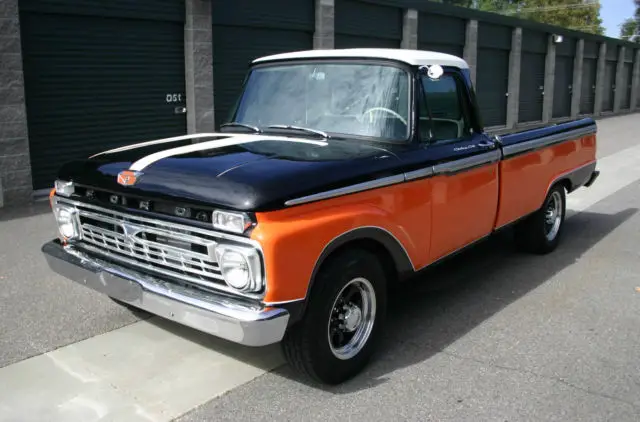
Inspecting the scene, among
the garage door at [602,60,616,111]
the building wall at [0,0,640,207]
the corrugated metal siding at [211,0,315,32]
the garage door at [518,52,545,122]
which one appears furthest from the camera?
the garage door at [602,60,616,111]

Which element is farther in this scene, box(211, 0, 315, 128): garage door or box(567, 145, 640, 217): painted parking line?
box(211, 0, 315, 128): garage door

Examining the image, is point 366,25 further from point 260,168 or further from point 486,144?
point 260,168

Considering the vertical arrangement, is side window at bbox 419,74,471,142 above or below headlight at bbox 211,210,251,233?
above

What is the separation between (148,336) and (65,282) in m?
1.54

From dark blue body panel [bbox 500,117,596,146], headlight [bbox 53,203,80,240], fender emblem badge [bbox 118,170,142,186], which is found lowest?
headlight [bbox 53,203,80,240]

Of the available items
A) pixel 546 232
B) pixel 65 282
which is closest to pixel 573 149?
pixel 546 232

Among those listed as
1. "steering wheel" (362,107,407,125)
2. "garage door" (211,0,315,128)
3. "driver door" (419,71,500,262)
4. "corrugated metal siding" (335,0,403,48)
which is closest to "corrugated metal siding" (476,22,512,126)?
"corrugated metal siding" (335,0,403,48)

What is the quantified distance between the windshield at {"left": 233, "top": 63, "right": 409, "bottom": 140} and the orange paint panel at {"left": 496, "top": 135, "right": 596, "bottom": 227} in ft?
4.62

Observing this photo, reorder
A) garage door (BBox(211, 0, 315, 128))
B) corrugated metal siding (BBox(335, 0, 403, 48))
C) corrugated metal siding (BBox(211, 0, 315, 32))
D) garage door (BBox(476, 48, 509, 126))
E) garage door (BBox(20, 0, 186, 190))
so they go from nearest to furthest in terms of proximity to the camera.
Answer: garage door (BBox(20, 0, 186, 190)) → corrugated metal siding (BBox(211, 0, 315, 32)) → garage door (BBox(211, 0, 315, 128)) → corrugated metal siding (BBox(335, 0, 403, 48)) → garage door (BBox(476, 48, 509, 126))

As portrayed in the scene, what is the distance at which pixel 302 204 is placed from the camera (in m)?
3.37

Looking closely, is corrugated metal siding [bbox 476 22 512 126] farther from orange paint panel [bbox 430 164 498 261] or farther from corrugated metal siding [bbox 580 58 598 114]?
orange paint panel [bbox 430 164 498 261]

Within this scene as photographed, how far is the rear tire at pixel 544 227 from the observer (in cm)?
647

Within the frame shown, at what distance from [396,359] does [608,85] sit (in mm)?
32283

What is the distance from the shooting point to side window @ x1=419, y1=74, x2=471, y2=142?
4504mm
